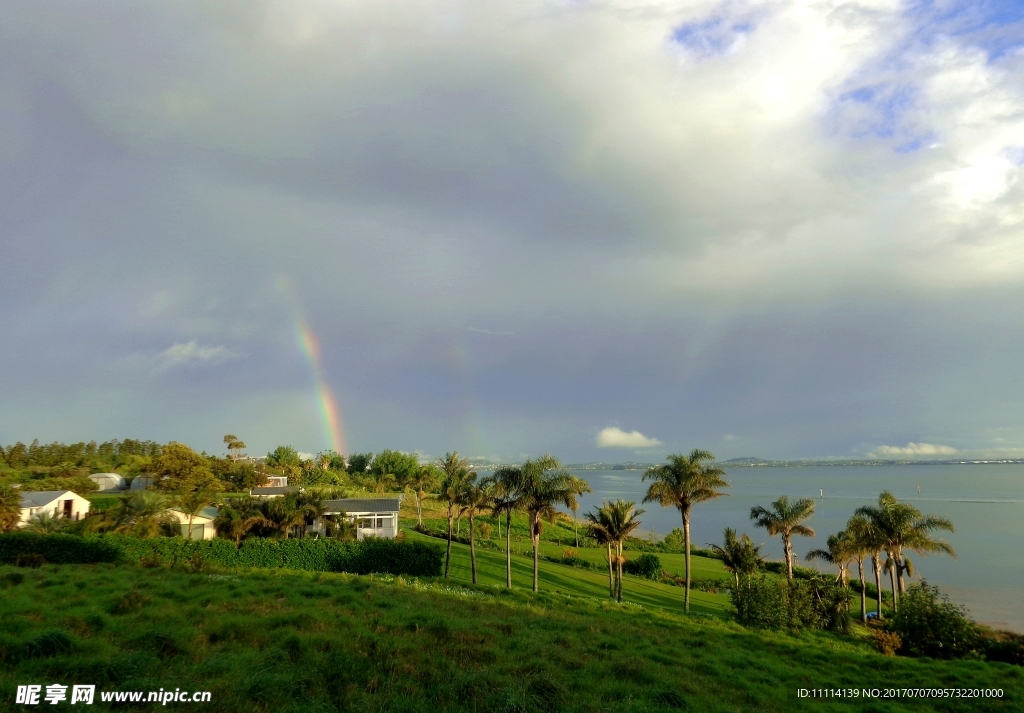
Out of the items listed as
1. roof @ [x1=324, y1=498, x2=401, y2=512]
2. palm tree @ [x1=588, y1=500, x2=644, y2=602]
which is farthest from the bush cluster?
roof @ [x1=324, y1=498, x2=401, y2=512]

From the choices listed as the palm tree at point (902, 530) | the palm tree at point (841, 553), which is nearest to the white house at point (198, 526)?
the palm tree at point (841, 553)

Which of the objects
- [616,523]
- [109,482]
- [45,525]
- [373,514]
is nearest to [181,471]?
[109,482]

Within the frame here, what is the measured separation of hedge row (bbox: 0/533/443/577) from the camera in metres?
32.3

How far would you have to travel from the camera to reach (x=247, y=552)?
38906mm

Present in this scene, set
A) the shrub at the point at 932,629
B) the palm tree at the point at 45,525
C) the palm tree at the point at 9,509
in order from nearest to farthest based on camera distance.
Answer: the shrub at the point at 932,629 < the palm tree at the point at 45,525 < the palm tree at the point at 9,509

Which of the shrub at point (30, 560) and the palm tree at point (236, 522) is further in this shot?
the palm tree at point (236, 522)

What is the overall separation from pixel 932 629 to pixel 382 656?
91.0 ft

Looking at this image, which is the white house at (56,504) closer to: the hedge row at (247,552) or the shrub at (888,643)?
the hedge row at (247,552)

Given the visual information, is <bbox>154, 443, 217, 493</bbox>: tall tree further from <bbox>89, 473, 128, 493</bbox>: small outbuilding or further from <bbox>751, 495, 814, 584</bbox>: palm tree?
<bbox>751, 495, 814, 584</bbox>: palm tree

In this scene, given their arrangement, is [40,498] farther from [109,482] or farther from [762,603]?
[762,603]

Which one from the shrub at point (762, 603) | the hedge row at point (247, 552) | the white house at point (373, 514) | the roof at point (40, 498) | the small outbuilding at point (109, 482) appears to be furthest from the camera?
the small outbuilding at point (109, 482)

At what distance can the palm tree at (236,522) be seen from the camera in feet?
143

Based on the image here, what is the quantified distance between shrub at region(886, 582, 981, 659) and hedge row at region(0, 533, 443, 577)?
107 ft

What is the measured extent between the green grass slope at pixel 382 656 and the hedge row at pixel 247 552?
9.87 m
